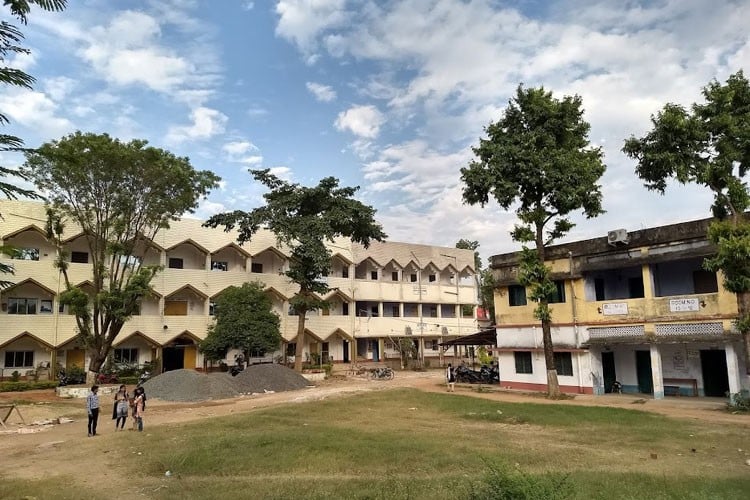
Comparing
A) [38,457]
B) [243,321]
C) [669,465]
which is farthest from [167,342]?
[669,465]

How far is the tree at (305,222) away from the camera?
112 ft

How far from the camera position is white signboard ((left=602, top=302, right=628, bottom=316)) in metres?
22.9

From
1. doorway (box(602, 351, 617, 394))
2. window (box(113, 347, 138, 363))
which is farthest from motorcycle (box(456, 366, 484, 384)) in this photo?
window (box(113, 347, 138, 363))

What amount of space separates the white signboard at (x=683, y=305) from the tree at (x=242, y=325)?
75.8ft

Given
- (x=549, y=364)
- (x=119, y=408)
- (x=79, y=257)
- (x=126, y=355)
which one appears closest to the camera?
(x=119, y=408)

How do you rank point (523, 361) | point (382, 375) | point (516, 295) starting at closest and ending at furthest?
point (523, 361)
point (516, 295)
point (382, 375)

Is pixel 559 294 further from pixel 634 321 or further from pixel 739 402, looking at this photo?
pixel 739 402

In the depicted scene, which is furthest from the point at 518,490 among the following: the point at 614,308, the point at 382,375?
the point at 382,375

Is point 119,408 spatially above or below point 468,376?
above

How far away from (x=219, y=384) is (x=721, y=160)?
24.9 meters

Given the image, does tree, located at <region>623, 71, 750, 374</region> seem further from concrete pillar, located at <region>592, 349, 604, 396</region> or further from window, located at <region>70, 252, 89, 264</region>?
window, located at <region>70, 252, 89, 264</region>

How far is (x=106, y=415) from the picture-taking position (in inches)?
829

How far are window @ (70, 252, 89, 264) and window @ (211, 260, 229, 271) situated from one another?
27.8 feet

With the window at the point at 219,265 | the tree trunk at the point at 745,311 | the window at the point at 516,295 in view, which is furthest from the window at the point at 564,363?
the window at the point at 219,265
